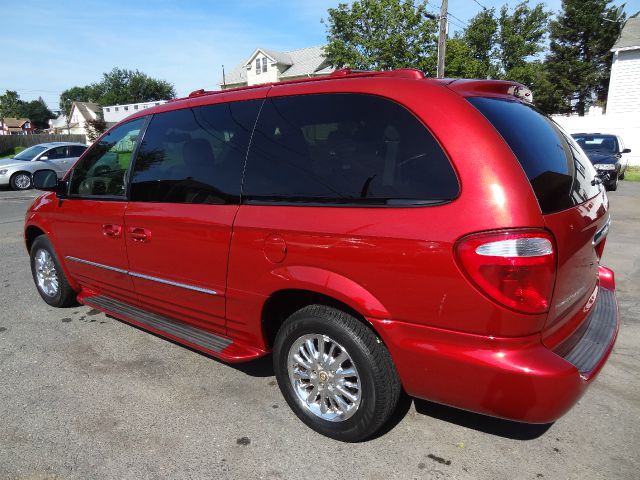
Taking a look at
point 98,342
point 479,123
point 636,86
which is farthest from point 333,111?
point 636,86

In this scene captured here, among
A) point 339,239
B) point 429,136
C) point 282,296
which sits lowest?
point 282,296

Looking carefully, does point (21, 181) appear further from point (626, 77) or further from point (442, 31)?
point (626, 77)

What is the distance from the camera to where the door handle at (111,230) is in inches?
137

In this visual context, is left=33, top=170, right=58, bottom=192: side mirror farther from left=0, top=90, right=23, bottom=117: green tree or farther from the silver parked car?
left=0, top=90, right=23, bottom=117: green tree

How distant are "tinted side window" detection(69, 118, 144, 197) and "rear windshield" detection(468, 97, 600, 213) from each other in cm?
259

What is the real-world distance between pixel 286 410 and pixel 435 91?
6.58ft

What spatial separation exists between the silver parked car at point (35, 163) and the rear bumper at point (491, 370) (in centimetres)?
1624

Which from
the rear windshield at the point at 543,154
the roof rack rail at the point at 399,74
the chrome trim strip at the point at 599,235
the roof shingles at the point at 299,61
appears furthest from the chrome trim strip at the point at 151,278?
the roof shingles at the point at 299,61

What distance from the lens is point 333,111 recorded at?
2.50 metres

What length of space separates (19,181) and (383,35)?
22.8m

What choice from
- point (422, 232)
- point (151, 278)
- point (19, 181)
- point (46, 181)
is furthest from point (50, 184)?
point (19, 181)

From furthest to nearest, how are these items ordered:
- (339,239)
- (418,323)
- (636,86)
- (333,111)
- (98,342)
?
(636,86)
(98,342)
(333,111)
(339,239)
(418,323)

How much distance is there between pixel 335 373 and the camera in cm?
251

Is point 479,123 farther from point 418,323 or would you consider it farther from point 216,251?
point 216,251
